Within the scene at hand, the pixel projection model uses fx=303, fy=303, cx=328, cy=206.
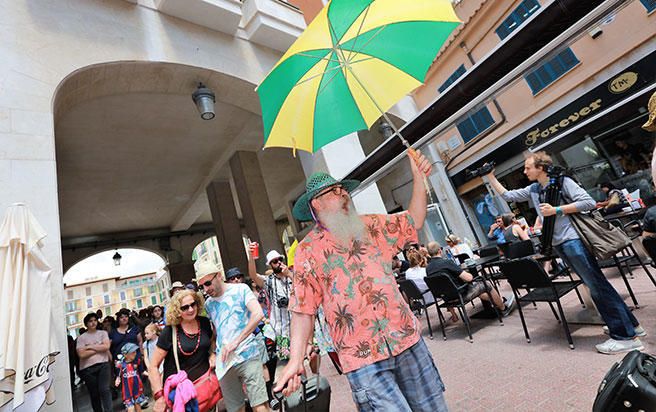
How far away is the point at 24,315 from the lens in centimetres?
221

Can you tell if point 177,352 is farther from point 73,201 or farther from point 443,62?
point 443,62

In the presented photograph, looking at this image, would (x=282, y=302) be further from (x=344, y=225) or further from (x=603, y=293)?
(x=603, y=293)

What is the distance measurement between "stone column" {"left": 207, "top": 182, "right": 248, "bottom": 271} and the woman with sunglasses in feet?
22.3

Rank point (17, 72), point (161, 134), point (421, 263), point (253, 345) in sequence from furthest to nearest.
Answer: point (161, 134) < point (421, 263) < point (17, 72) < point (253, 345)

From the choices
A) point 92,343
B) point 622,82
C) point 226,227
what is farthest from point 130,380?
point 622,82

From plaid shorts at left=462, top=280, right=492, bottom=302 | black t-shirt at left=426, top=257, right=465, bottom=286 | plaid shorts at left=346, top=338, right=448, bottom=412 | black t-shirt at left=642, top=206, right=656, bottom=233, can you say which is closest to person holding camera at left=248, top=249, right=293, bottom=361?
black t-shirt at left=426, top=257, right=465, bottom=286

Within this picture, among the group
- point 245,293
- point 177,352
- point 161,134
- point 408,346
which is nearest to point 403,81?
point 408,346

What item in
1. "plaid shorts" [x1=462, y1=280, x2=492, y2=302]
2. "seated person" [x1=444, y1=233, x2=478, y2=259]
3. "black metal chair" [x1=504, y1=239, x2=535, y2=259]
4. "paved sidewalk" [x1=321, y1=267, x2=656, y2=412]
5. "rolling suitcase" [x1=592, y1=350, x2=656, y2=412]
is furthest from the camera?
"seated person" [x1=444, y1=233, x2=478, y2=259]

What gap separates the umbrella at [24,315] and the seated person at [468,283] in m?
4.31

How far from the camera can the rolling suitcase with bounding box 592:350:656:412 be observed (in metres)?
1.03

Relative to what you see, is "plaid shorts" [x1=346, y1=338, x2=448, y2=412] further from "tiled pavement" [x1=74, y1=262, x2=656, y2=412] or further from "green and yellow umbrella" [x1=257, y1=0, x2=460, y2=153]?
"green and yellow umbrella" [x1=257, y1=0, x2=460, y2=153]

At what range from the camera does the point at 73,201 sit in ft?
32.2

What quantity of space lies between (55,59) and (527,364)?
6.35 meters

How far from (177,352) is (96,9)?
16.2 ft
